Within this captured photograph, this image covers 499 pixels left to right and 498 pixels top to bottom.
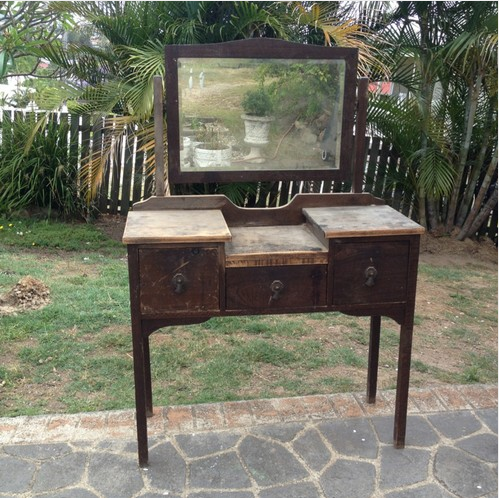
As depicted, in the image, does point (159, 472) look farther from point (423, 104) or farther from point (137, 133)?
point (423, 104)

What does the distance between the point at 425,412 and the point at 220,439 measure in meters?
1.11

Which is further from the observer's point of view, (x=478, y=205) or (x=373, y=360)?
(x=478, y=205)

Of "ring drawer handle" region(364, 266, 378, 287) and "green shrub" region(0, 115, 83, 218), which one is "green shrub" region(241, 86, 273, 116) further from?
"green shrub" region(0, 115, 83, 218)

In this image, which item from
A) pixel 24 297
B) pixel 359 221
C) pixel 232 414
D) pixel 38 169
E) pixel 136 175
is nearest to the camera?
pixel 359 221

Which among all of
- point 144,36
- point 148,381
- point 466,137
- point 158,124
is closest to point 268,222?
point 158,124

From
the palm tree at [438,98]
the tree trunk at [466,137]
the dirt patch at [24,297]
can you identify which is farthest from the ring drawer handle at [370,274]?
the tree trunk at [466,137]

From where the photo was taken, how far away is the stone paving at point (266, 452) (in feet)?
8.55

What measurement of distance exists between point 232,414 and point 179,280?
3.28 ft

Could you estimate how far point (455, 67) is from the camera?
6301mm

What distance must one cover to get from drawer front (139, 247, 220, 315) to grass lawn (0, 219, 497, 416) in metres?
0.93

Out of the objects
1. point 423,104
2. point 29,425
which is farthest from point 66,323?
point 423,104

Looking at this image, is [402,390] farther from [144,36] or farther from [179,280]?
[144,36]

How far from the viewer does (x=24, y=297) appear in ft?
14.5

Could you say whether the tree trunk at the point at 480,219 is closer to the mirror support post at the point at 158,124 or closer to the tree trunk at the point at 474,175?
the tree trunk at the point at 474,175
